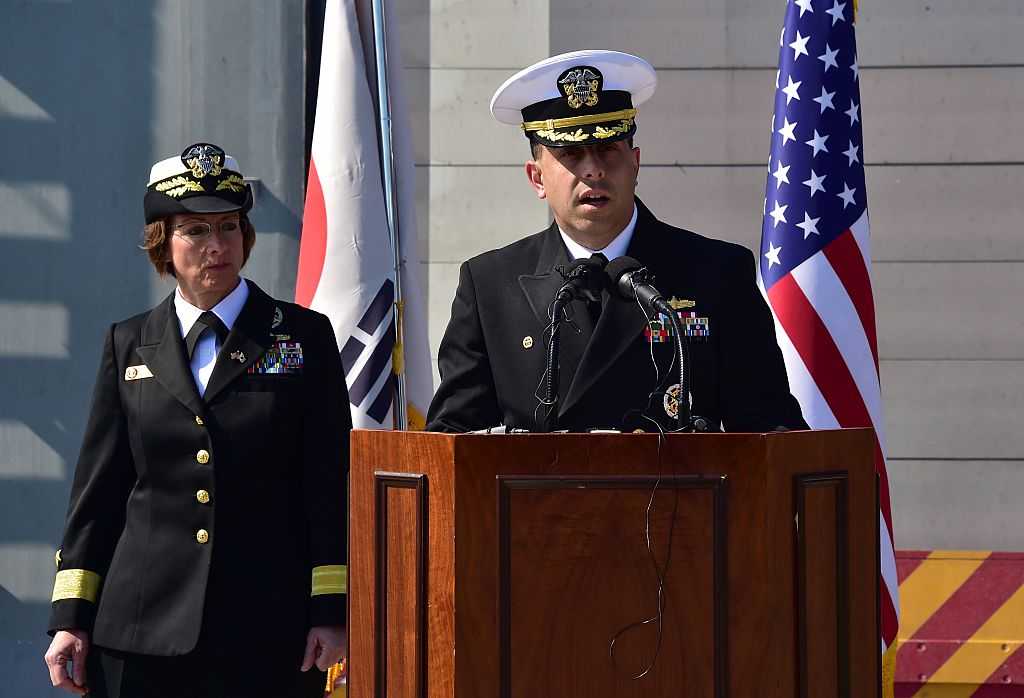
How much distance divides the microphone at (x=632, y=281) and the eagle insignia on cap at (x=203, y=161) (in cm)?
128

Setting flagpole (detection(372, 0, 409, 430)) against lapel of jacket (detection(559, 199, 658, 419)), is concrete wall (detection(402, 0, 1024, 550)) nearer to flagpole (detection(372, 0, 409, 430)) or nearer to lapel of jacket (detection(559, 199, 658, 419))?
flagpole (detection(372, 0, 409, 430))

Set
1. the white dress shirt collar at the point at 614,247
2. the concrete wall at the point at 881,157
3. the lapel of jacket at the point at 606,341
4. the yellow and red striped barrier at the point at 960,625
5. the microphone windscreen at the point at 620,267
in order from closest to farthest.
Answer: the microphone windscreen at the point at 620,267 < the lapel of jacket at the point at 606,341 < the white dress shirt collar at the point at 614,247 < the yellow and red striped barrier at the point at 960,625 < the concrete wall at the point at 881,157

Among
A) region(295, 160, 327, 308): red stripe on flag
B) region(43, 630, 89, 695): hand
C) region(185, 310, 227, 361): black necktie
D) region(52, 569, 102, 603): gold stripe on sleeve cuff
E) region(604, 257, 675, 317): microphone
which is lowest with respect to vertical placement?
region(43, 630, 89, 695): hand

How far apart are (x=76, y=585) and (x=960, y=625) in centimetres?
349

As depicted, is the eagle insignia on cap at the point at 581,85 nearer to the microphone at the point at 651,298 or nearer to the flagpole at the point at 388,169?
the microphone at the point at 651,298

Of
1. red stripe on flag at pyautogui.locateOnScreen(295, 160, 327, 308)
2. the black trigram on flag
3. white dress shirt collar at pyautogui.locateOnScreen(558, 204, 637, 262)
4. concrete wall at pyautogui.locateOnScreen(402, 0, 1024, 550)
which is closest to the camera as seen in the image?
white dress shirt collar at pyautogui.locateOnScreen(558, 204, 637, 262)

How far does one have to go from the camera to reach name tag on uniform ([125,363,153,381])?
3.46 m

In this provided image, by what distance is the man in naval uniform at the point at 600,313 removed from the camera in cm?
282

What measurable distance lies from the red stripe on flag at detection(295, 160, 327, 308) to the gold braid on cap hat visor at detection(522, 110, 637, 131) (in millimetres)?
2514

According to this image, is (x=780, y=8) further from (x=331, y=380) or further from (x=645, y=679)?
(x=645, y=679)

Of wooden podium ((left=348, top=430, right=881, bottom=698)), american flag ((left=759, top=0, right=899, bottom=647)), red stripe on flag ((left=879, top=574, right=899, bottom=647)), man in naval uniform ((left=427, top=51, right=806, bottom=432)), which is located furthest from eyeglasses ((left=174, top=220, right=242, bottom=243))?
red stripe on flag ((left=879, top=574, right=899, bottom=647))

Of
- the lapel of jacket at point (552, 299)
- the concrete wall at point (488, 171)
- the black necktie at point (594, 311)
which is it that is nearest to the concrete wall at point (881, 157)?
the concrete wall at point (488, 171)

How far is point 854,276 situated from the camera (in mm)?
5027

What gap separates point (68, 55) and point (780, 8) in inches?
114
